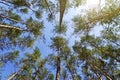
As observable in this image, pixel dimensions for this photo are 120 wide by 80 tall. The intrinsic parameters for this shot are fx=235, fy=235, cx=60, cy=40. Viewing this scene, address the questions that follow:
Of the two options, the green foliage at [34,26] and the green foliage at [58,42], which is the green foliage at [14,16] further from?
the green foliage at [58,42]

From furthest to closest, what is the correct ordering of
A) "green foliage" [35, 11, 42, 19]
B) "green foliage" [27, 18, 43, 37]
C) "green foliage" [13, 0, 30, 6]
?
"green foliage" [35, 11, 42, 19] → "green foliage" [27, 18, 43, 37] → "green foliage" [13, 0, 30, 6]

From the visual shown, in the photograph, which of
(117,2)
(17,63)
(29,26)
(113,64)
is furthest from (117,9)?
(17,63)

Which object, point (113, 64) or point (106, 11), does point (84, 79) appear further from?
point (106, 11)

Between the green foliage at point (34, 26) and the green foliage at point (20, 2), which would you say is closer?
the green foliage at point (20, 2)

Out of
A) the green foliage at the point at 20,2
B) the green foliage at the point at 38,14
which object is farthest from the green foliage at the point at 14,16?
the green foliage at the point at 38,14

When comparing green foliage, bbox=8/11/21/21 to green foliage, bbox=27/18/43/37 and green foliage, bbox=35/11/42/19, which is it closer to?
green foliage, bbox=27/18/43/37

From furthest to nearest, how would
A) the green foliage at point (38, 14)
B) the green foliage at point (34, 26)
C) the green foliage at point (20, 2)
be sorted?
the green foliage at point (38, 14) → the green foliage at point (34, 26) → the green foliage at point (20, 2)

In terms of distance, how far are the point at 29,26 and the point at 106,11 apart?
4.84m

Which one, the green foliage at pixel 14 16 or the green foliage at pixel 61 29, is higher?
the green foliage at pixel 14 16

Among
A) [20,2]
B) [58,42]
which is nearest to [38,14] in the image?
[20,2]

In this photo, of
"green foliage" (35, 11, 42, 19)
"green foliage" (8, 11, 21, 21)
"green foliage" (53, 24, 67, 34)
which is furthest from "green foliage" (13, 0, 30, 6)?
"green foliage" (53, 24, 67, 34)

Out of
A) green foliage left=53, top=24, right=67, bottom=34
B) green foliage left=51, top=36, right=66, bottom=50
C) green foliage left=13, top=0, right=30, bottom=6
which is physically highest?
green foliage left=13, top=0, right=30, bottom=6

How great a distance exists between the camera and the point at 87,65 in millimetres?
15703

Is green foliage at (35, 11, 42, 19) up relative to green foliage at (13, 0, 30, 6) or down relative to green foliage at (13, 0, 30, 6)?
down
